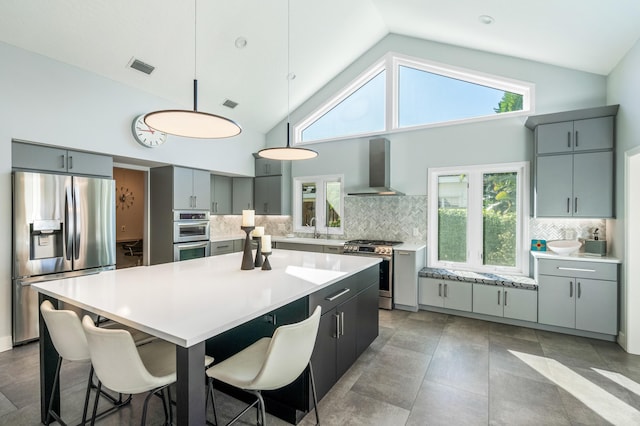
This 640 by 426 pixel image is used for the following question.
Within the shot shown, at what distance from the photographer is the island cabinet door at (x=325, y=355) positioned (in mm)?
2078

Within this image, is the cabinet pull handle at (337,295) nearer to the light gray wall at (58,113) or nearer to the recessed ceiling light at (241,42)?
the light gray wall at (58,113)

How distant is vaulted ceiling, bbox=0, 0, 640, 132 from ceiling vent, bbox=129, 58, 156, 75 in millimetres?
47

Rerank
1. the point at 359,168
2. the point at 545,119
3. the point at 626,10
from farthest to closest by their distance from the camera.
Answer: the point at 359,168, the point at 545,119, the point at 626,10

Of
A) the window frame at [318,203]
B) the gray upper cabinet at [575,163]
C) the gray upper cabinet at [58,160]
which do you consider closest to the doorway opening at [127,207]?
the gray upper cabinet at [58,160]

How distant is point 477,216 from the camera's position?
440 cm

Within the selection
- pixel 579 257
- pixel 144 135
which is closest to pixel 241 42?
pixel 144 135

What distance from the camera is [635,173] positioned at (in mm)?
3037

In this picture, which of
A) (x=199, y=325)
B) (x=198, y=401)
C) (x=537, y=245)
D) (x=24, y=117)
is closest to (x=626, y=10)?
(x=537, y=245)

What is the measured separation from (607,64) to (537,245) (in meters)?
2.14

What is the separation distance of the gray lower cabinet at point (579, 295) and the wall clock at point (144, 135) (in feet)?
16.7

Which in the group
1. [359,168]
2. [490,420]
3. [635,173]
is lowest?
[490,420]

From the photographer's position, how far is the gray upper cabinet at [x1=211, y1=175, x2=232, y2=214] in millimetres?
5852

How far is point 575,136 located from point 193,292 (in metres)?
4.22

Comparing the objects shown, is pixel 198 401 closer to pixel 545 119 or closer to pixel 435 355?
pixel 435 355
